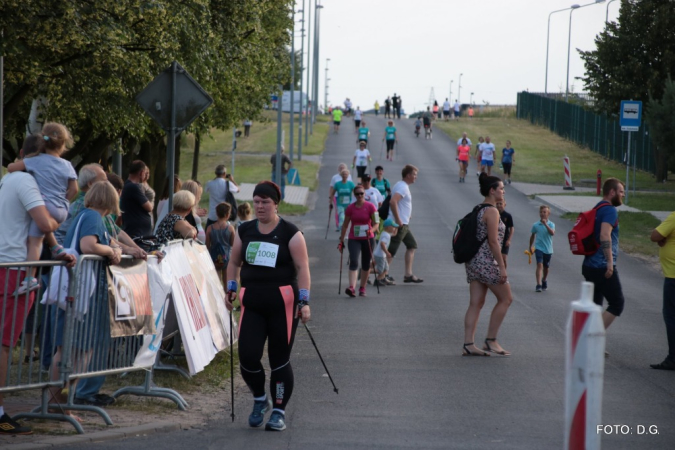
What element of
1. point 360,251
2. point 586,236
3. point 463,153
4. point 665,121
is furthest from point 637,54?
point 586,236

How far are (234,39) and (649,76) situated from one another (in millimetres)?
27964

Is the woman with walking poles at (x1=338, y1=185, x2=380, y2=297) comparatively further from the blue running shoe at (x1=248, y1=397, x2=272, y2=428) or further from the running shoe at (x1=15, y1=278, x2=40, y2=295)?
the running shoe at (x1=15, y1=278, x2=40, y2=295)

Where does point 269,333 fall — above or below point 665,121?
below

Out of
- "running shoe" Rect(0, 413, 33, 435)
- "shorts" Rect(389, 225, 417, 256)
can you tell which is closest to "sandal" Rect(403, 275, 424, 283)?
"shorts" Rect(389, 225, 417, 256)

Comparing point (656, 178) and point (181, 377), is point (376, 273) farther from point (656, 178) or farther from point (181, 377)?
point (656, 178)

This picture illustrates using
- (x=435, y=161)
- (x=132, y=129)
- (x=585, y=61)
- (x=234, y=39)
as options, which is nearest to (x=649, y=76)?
(x=585, y=61)

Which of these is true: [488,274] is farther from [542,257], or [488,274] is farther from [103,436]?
[542,257]

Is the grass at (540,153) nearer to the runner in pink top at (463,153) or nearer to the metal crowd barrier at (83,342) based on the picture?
the runner in pink top at (463,153)

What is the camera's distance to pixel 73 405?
7.27m

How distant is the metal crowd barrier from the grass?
121 ft

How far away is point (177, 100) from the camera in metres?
10.7

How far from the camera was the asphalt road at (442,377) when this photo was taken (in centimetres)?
711

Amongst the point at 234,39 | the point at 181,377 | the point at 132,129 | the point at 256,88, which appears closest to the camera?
the point at 181,377

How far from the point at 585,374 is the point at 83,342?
4348 millimetres
